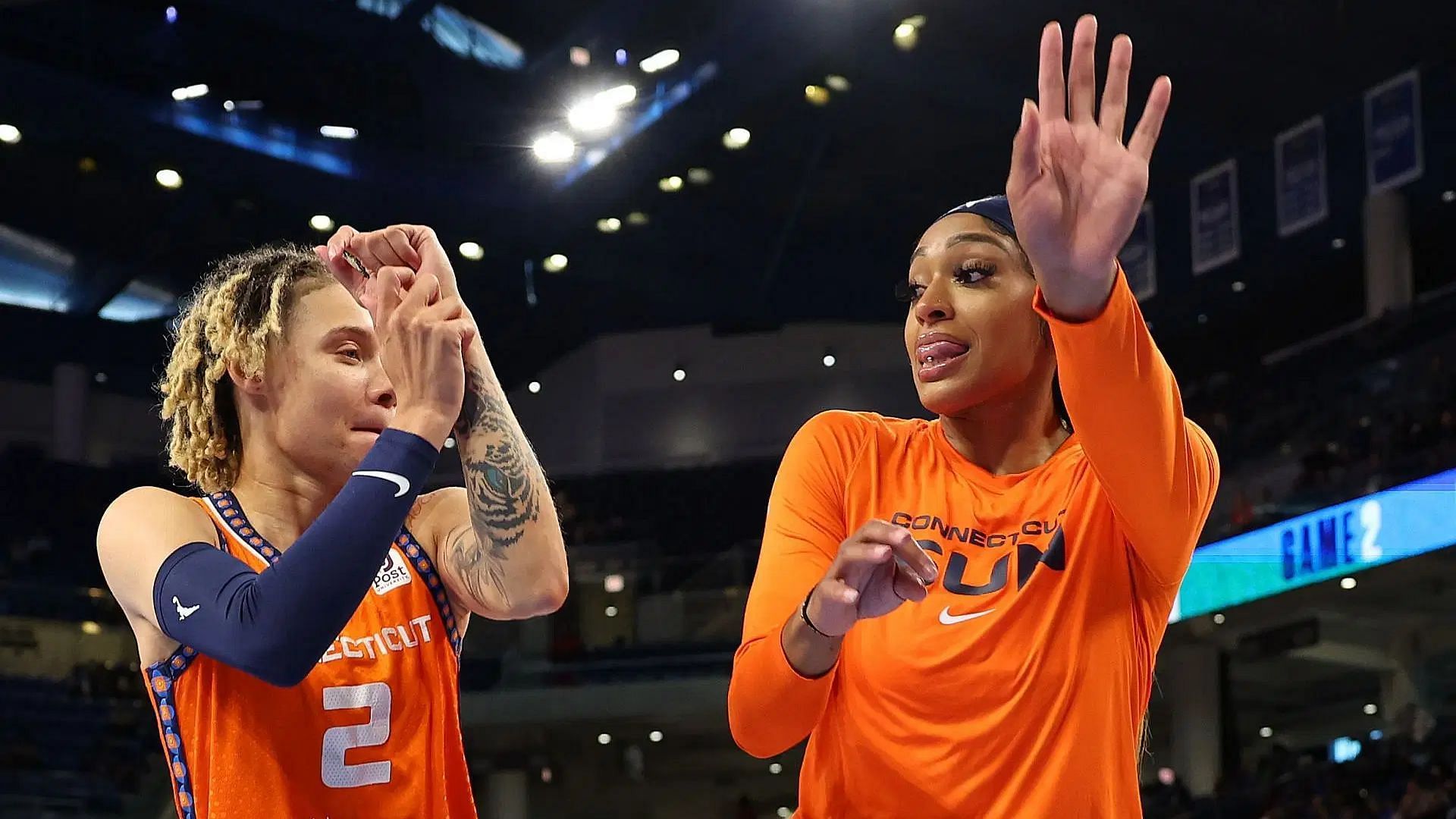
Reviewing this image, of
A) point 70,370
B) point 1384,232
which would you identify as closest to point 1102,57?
point 1384,232

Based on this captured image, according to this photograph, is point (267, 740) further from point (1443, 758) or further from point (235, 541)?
point (1443, 758)

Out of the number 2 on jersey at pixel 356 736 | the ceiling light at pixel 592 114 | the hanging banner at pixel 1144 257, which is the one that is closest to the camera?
the number 2 on jersey at pixel 356 736

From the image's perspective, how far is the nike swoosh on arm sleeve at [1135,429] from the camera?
215 cm

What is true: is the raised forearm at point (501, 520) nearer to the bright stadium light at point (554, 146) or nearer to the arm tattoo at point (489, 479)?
the arm tattoo at point (489, 479)

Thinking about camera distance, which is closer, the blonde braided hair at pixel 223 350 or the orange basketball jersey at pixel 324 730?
the orange basketball jersey at pixel 324 730

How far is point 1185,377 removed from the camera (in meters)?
21.5

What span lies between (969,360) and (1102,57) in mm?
12019

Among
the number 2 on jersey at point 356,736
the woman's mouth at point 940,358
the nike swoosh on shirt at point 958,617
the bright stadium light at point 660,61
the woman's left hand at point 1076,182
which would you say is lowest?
the number 2 on jersey at point 356,736

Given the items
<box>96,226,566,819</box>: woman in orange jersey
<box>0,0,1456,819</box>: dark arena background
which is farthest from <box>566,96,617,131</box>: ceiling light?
<box>96,226,566,819</box>: woman in orange jersey

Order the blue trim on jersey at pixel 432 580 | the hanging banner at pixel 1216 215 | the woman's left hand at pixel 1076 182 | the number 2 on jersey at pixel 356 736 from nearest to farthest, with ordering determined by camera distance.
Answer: the woman's left hand at pixel 1076 182, the number 2 on jersey at pixel 356 736, the blue trim on jersey at pixel 432 580, the hanging banner at pixel 1216 215

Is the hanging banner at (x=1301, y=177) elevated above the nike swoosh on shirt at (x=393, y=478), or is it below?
above

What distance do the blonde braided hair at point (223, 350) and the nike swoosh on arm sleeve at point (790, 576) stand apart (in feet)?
3.08

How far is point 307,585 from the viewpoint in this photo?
7.15 ft

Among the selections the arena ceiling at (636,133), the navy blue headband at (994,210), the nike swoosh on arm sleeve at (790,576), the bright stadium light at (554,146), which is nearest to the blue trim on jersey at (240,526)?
the nike swoosh on arm sleeve at (790,576)
